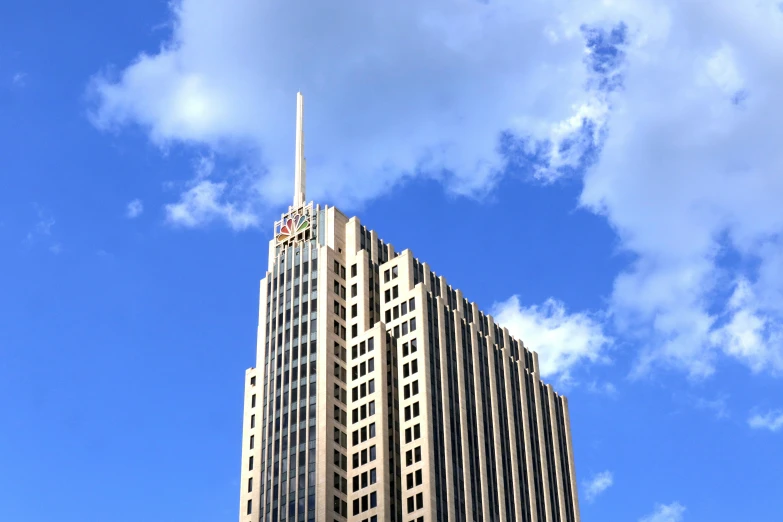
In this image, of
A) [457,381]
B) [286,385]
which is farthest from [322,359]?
[457,381]

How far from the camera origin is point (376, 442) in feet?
593

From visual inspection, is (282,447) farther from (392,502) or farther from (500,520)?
(500,520)

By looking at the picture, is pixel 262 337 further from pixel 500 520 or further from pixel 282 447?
pixel 500 520

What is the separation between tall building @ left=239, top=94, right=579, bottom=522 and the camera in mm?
177000

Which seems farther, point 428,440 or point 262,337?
point 262,337

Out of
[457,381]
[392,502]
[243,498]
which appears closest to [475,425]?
[457,381]

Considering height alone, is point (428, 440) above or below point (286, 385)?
below

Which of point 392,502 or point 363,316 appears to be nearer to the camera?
point 392,502

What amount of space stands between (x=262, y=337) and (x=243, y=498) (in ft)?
86.6

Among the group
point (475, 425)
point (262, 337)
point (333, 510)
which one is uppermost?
point (262, 337)

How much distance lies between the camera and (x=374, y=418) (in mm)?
183500

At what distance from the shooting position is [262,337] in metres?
199

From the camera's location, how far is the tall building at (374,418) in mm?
177000

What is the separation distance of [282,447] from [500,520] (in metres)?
32.4
